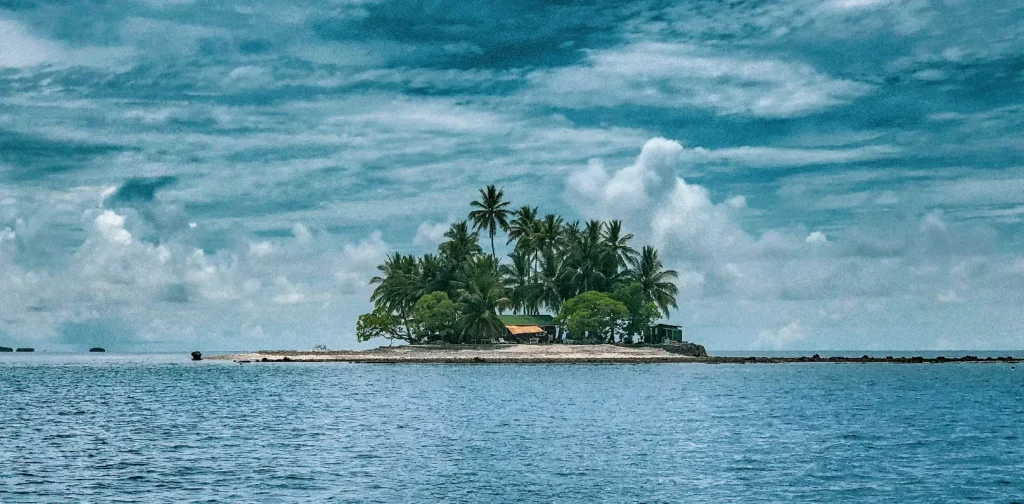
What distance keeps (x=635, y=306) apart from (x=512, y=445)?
9220 centimetres

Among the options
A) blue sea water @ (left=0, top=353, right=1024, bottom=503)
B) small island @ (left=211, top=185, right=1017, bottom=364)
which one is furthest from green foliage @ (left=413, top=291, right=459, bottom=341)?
blue sea water @ (left=0, top=353, right=1024, bottom=503)

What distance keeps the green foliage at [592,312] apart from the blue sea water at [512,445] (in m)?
44.0

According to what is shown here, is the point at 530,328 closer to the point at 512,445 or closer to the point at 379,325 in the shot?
the point at 379,325

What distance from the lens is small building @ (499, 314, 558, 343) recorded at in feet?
460

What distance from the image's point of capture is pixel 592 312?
128 m

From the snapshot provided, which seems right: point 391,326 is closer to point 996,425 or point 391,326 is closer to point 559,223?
point 559,223

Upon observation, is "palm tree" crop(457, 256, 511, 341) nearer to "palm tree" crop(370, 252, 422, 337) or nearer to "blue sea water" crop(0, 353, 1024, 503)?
"palm tree" crop(370, 252, 422, 337)

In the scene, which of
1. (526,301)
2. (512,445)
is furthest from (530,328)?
(512,445)

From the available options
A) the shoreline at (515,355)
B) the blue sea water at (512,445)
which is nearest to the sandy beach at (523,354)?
the shoreline at (515,355)

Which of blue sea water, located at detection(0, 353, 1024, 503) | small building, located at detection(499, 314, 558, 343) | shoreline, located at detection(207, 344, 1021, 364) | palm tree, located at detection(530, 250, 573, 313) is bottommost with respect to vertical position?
→ blue sea water, located at detection(0, 353, 1024, 503)

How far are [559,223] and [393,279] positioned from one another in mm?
26568

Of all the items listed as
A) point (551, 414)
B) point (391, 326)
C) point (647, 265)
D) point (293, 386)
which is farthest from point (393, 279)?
point (551, 414)

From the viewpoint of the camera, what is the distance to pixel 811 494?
101 ft

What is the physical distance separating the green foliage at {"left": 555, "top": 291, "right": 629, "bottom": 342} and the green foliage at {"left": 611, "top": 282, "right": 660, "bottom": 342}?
6.74 ft
